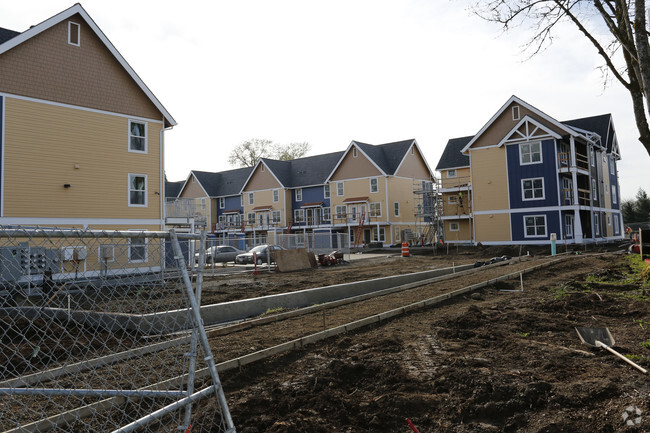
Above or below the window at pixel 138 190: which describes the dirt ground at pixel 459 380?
below

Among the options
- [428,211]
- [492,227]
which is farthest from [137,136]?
[428,211]

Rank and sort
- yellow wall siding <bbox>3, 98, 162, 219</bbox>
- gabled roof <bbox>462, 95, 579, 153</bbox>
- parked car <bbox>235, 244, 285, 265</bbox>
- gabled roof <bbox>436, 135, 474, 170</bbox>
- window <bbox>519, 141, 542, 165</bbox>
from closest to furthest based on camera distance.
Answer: yellow wall siding <bbox>3, 98, 162, 219</bbox>
parked car <bbox>235, 244, 285, 265</bbox>
gabled roof <bbox>462, 95, 579, 153</bbox>
window <bbox>519, 141, 542, 165</bbox>
gabled roof <bbox>436, 135, 474, 170</bbox>

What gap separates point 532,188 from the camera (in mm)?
39594

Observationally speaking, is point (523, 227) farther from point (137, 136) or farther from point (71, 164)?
point (71, 164)

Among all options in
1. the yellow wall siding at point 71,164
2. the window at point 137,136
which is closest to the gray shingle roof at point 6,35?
the yellow wall siding at point 71,164

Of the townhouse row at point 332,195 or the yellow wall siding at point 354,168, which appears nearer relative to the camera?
the townhouse row at point 332,195

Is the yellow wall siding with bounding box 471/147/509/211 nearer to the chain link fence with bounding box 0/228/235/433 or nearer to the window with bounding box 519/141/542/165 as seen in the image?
the window with bounding box 519/141/542/165

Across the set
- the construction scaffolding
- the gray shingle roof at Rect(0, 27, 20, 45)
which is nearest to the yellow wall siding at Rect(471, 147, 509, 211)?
the construction scaffolding

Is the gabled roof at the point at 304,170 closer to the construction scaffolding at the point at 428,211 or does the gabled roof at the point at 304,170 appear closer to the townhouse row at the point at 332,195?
the townhouse row at the point at 332,195

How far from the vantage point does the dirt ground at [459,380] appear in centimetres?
488

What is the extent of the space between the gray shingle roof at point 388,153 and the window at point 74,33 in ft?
114

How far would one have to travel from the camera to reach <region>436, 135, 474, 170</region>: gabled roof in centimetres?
4906

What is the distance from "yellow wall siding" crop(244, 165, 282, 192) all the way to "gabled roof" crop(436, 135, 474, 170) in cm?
2086

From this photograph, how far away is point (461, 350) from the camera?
7348 millimetres
